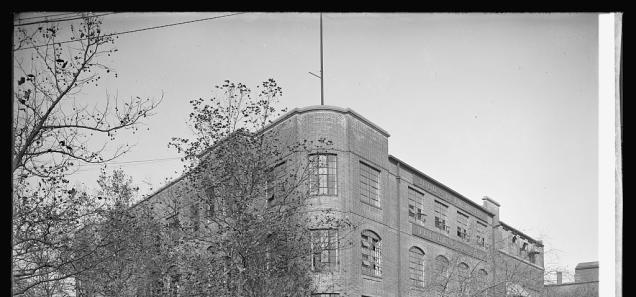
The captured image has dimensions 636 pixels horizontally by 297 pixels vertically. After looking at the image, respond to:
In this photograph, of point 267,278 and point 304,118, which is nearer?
point 267,278

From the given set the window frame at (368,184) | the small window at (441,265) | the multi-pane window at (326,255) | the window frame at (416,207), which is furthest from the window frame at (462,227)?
the multi-pane window at (326,255)

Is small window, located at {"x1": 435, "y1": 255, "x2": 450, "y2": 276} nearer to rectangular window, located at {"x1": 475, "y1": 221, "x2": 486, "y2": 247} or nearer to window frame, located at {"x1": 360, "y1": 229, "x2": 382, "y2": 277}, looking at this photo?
window frame, located at {"x1": 360, "y1": 229, "x2": 382, "y2": 277}

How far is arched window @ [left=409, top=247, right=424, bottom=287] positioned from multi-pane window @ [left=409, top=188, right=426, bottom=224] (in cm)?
126

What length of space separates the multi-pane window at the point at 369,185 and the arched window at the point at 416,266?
2865 millimetres

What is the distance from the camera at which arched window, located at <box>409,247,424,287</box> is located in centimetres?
2750

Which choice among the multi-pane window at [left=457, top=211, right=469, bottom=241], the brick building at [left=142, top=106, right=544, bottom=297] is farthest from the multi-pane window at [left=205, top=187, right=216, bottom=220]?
the multi-pane window at [left=457, top=211, right=469, bottom=241]

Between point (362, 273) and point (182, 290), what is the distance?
27.2 feet

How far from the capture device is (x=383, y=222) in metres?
26.3

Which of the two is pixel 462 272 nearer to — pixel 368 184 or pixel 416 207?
pixel 416 207

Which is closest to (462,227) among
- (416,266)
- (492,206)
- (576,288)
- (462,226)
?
(462,226)
